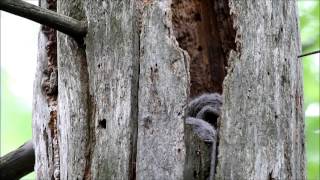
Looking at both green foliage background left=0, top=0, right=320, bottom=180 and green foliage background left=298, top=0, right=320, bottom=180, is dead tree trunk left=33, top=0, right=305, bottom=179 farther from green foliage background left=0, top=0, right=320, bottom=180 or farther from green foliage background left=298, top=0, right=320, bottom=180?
green foliage background left=298, top=0, right=320, bottom=180

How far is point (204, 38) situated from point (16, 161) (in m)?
0.77

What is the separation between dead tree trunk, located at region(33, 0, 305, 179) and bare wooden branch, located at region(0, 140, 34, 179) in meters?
0.28

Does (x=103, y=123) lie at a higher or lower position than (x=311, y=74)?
lower

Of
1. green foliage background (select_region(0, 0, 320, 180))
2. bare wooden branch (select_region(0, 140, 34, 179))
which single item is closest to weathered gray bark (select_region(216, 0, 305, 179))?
bare wooden branch (select_region(0, 140, 34, 179))

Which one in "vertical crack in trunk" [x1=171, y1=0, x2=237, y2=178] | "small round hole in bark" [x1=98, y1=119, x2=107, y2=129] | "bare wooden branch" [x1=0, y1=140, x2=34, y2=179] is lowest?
"bare wooden branch" [x1=0, y1=140, x2=34, y2=179]

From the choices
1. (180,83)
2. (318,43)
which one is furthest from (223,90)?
(318,43)

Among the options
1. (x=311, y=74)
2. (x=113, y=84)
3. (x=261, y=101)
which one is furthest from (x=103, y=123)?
(x=311, y=74)

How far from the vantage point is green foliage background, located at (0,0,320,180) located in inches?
123

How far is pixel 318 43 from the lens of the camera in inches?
139

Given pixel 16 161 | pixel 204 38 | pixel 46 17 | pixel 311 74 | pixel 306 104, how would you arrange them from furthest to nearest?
pixel 311 74 < pixel 306 104 < pixel 16 161 < pixel 204 38 < pixel 46 17

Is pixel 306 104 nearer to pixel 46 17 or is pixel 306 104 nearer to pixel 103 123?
pixel 103 123

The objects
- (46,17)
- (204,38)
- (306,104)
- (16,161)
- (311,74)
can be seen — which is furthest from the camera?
(311,74)

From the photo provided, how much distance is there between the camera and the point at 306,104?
3.46 metres

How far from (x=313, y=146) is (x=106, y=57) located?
160 centimetres
